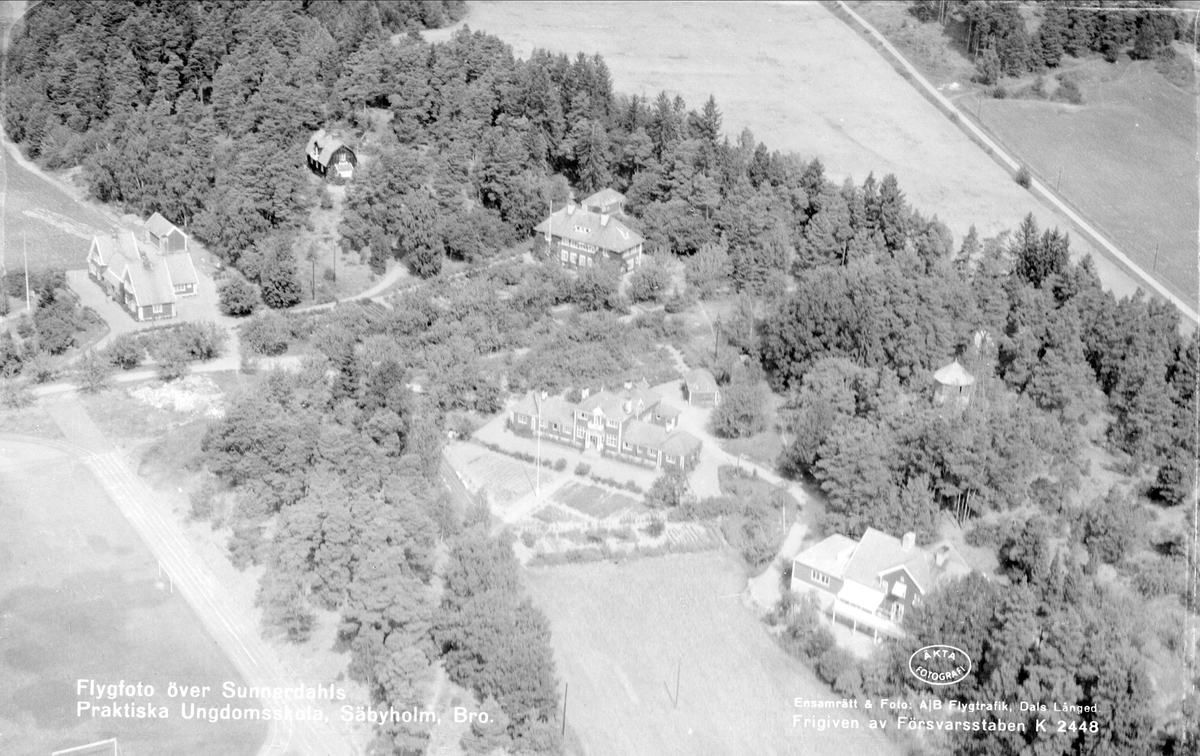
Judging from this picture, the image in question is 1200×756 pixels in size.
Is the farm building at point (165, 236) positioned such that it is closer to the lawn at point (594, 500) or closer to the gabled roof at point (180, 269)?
the gabled roof at point (180, 269)

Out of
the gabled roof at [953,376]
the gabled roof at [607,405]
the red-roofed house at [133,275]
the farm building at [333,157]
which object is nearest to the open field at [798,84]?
Result: the gabled roof at [953,376]

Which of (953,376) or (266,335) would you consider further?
(266,335)

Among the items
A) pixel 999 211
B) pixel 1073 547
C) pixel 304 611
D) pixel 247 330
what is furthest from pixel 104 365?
pixel 999 211

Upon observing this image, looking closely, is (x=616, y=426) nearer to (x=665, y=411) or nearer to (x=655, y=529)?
(x=665, y=411)

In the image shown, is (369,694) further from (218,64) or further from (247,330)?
(218,64)

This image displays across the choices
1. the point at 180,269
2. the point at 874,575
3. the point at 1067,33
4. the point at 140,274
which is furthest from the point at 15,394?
the point at 1067,33
